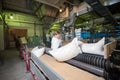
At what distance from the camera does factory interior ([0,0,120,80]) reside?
3.46ft

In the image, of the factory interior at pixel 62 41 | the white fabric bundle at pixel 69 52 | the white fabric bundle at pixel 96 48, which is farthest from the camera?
the white fabric bundle at pixel 69 52

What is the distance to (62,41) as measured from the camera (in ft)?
9.41

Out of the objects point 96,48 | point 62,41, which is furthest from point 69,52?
point 62,41

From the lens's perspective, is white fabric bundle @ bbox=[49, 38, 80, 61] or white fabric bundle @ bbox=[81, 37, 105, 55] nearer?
white fabric bundle @ bbox=[81, 37, 105, 55]

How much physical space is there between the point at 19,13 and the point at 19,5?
24.3 inches

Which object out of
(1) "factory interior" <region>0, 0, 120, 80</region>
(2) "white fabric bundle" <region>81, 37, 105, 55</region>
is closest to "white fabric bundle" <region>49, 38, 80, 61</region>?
(1) "factory interior" <region>0, 0, 120, 80</region>

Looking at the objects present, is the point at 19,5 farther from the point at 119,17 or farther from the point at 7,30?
the point at 119,17

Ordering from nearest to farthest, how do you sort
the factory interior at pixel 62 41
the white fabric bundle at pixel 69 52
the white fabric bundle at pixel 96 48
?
the factory interior at pixel 62 41, the white fabric bundle at pixel 96 48, the white fabric bundle at pixel 69 52

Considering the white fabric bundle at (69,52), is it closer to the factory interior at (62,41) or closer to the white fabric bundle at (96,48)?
the factory interior at (62,41)

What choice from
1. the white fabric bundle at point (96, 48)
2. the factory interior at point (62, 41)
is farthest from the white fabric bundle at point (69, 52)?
the white fabric bundle at point (96, 48)

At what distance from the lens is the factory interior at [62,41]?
1054mm

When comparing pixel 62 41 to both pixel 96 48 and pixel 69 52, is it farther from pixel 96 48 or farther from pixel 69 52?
pixel 96 48

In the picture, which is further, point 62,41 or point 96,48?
point 62,41

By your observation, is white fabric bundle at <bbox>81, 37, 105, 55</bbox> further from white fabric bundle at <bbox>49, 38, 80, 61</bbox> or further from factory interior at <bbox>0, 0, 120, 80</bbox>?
white fabric bundle at <bbox>49, 38, 80, 61</bbox>
